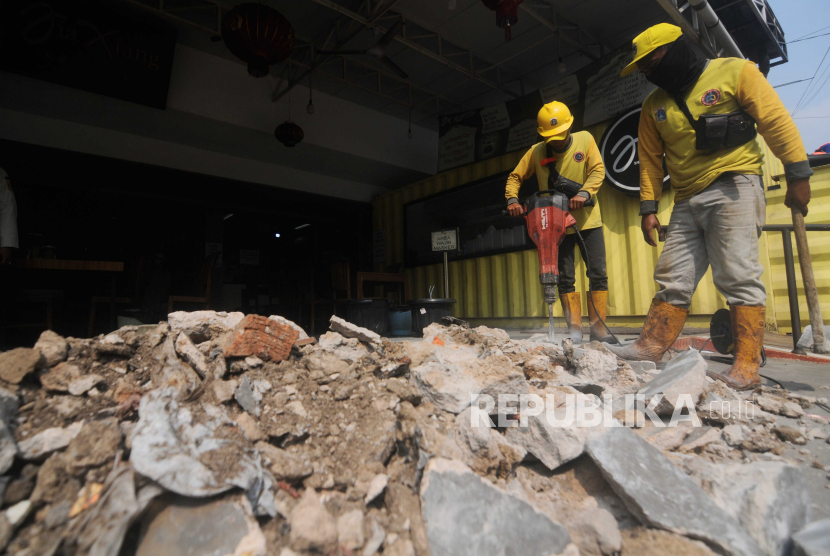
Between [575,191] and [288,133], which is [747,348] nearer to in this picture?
[575,191]

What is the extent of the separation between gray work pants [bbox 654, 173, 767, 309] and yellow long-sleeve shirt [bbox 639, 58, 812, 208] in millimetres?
80

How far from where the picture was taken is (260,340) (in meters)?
1.53

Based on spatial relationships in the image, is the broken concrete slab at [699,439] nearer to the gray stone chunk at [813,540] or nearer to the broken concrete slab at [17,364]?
the gray stone chunk at [813,540]

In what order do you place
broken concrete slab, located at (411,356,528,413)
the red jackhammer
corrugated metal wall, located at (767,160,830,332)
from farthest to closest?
corrugated metal wall, located at (767,160,830,332) < the red jackhammer < broken concrete slab, located at (411,356,528,413)

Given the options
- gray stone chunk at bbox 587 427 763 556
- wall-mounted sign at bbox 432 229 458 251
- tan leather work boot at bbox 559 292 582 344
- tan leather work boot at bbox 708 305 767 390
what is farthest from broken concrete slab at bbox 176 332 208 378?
wall-mounted sign at bbox 432 229 458 251

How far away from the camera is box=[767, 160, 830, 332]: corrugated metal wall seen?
11.2 ft

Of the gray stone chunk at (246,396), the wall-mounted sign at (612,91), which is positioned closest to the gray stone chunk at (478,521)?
the gray stone chunk at (246,396)

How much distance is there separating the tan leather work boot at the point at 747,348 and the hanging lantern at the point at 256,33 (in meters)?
3.71

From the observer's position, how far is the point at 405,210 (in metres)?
6.56

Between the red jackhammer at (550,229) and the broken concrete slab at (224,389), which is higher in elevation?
the red jackhammer at (550,229)

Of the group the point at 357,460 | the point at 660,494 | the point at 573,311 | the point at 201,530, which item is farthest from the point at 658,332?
the point at 201,530

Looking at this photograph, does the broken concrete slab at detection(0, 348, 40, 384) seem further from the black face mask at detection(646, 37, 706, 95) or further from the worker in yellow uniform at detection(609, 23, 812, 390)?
the black face mask at detection(646, 37, 706, 95)

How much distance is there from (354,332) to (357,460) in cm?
89

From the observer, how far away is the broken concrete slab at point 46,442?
35.0 inches
